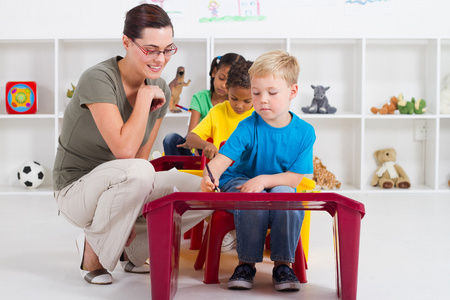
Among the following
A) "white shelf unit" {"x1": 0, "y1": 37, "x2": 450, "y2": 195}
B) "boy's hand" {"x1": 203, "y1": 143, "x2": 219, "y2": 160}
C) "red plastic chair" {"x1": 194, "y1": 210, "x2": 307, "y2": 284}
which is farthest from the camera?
"white shelf unit" {"x1": 0, "y1": 37, "x2": 450, "y2": 195}

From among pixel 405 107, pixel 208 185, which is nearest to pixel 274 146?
pixel 208 185

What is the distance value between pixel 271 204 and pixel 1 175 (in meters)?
2.96

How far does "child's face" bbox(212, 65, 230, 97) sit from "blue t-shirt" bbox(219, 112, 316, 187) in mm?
1138

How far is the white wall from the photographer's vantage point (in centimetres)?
404

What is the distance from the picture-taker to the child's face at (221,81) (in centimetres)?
310

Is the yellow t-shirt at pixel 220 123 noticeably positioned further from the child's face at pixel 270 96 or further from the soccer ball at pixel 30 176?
the soccer ball at pixel 30 176

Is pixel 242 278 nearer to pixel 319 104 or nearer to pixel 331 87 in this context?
pixel 319 104

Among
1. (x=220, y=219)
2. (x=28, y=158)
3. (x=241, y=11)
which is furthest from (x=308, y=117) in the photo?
(x=220, y=219)

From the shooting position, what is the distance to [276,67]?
1941mm

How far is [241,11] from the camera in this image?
159 inches

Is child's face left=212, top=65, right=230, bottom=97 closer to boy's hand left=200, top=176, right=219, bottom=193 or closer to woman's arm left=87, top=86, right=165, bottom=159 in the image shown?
woman's arm left=87, top=86, right=165, bottom=159

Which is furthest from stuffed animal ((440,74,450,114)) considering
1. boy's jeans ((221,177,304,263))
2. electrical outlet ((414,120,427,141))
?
boy's jeans ((221,177,304,263))

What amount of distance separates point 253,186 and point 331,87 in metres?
2.48

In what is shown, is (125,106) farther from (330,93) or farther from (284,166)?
(330,93)
